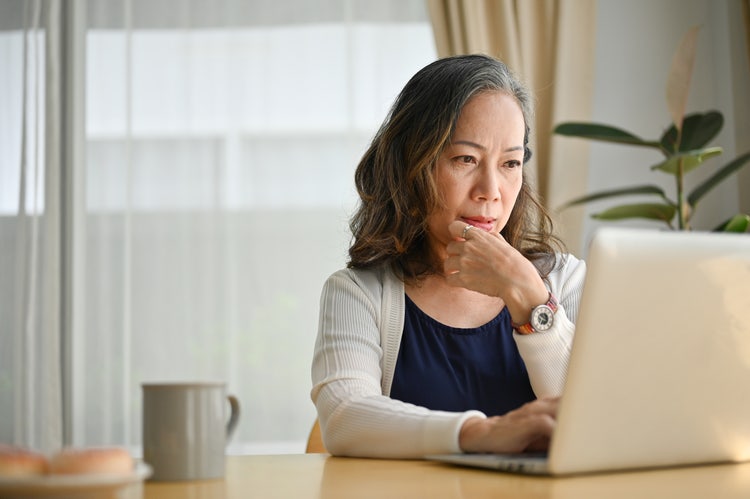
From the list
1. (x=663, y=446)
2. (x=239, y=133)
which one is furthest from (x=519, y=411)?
(x=239, y=133)

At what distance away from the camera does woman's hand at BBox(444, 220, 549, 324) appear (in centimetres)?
131

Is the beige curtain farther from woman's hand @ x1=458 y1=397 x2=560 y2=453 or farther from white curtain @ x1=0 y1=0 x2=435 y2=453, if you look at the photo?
woman's hand @ x1=458 y1=397 x2=560 y2=453

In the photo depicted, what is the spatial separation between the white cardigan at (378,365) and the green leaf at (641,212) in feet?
3.78

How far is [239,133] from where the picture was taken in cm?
335

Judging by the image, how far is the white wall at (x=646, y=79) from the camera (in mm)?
3346

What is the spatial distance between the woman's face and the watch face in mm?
281

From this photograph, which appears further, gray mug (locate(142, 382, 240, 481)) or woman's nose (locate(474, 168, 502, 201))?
woman's nose (locate(474, 168, 502, 201))

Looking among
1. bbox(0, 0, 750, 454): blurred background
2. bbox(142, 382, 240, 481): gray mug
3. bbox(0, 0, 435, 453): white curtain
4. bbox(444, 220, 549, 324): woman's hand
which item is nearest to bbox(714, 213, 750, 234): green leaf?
bbox(0, 0, 750, 454): blurred background

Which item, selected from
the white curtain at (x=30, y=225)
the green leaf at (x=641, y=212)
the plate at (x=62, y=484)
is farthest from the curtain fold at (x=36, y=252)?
the plate at (x=62, y=484)

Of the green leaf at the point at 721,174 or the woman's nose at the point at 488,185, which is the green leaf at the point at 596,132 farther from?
the woman's nose at the point at 488,185

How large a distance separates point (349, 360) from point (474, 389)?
25cm

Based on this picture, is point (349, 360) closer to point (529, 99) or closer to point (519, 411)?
point (519, 411)

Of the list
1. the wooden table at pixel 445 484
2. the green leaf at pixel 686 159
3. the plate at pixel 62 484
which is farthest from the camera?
the green leaf at pixel 686 159

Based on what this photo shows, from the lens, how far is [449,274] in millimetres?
1593
